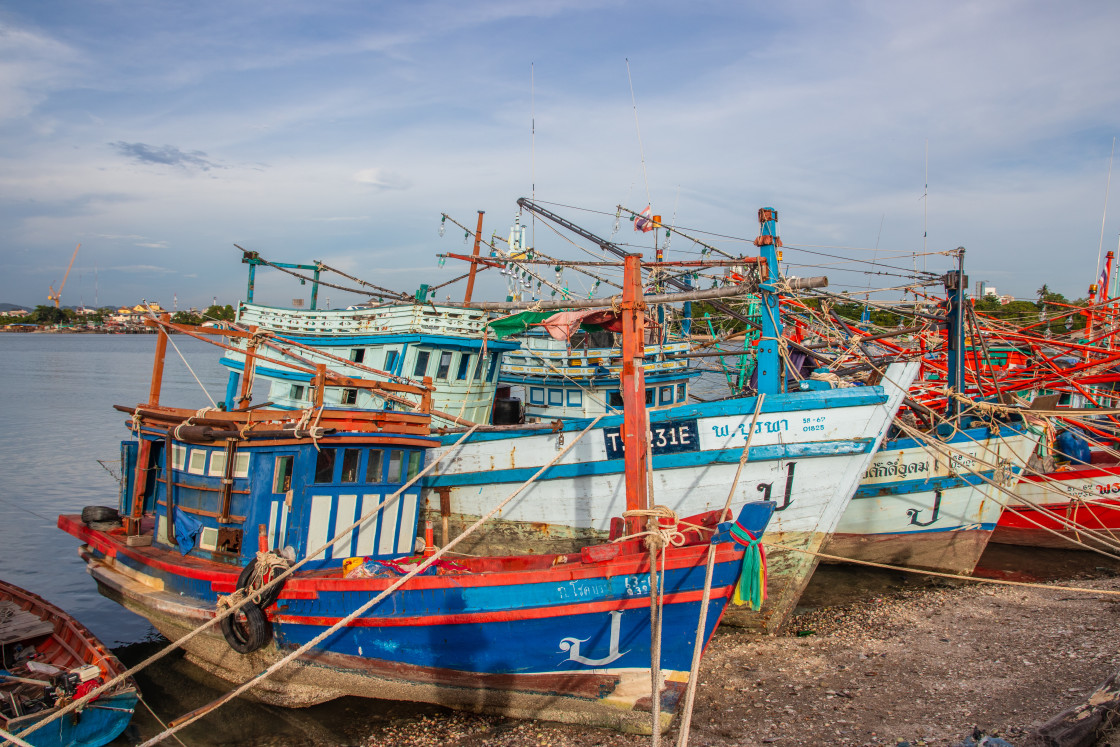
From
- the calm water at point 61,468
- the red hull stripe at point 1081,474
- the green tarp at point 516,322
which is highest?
the green tarp at point 516,322

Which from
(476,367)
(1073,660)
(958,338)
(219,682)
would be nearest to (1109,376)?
(958,338)

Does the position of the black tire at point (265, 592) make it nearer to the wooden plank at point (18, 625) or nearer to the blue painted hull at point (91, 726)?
the blue painted hull at point (91, 726)

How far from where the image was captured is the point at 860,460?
9609mm

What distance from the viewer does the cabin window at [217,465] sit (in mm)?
9438

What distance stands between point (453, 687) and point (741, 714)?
3346 mm

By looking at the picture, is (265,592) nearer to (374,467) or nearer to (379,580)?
(379,580)

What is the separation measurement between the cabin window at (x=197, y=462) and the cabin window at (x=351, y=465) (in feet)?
7.07

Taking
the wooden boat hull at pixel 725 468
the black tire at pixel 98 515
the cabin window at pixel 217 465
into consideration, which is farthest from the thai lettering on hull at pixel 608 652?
the black tire at pixel 98 515

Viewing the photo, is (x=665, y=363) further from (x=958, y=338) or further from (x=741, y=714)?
(x=741, y=714)

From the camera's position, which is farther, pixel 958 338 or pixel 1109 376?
pixel 1109 376

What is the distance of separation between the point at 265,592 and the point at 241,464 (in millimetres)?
1820

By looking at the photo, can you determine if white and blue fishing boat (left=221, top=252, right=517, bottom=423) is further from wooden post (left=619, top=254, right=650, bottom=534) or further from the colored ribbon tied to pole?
the colored ribbon tied to pole

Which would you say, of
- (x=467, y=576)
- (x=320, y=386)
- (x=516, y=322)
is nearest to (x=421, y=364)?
(x=516, y=322)

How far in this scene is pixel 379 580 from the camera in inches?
307
